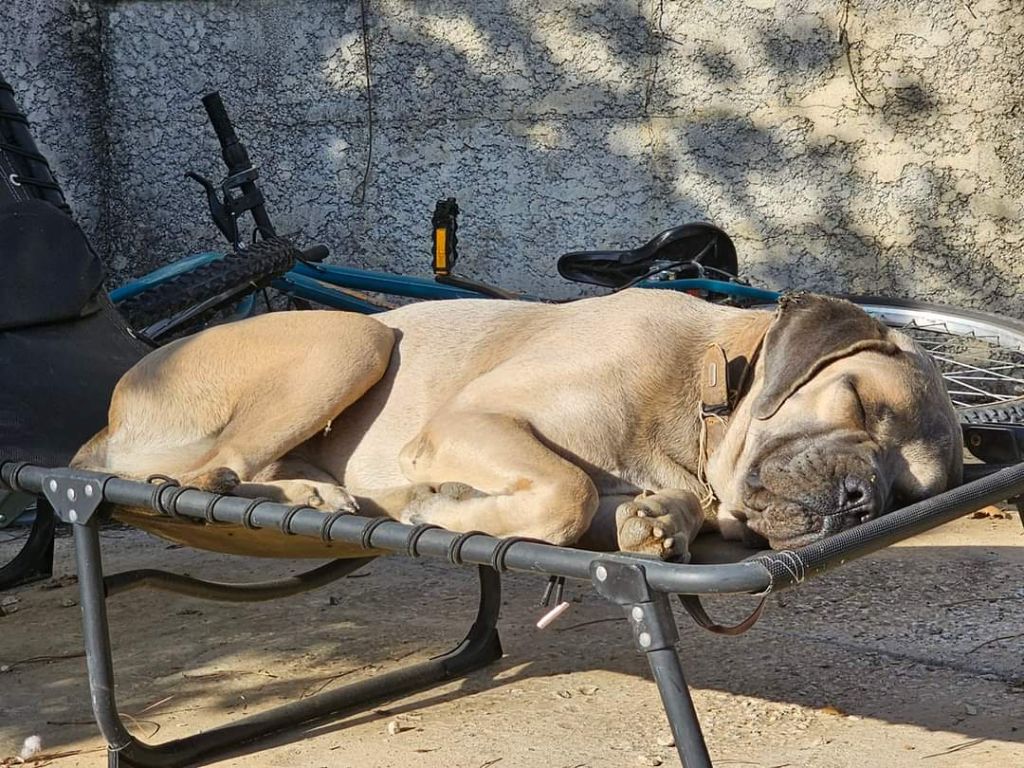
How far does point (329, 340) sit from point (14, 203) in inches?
51.5

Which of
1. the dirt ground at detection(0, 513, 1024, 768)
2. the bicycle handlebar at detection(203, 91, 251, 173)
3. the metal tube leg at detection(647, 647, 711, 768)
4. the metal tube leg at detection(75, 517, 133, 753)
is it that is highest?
the bicycle handlebar at detection(203, 91, 251, 173)

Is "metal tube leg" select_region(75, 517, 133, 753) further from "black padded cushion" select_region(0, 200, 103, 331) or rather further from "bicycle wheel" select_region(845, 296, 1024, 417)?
"bicycle wheel" select_region(845, 296, 1024, 417)

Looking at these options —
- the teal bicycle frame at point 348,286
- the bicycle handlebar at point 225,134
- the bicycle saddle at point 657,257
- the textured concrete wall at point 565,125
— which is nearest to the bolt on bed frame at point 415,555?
the teal bicycle frame at point 348,286

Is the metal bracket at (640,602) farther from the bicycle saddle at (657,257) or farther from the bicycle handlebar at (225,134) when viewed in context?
the bicycle handlebar at (225,134)

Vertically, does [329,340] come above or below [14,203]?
below

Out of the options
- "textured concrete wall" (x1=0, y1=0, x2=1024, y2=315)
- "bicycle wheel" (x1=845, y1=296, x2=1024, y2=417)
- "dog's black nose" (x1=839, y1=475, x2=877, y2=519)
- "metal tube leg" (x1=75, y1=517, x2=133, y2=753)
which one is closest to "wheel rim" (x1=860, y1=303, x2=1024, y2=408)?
"bicycle wheel" (x1=845, y1=296, x2=1024, y2=417)

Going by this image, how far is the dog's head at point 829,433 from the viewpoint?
9.07ft

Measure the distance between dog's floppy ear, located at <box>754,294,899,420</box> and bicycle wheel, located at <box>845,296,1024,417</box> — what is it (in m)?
1.77

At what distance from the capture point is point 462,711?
361cm

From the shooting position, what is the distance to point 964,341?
15.9 ft

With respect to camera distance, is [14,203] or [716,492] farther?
[14,203]

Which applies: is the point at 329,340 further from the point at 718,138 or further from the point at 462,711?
the point at 718,138

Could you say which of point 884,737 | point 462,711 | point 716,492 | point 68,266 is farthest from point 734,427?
point 68,266

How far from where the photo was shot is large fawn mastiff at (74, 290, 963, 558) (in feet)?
9.30
